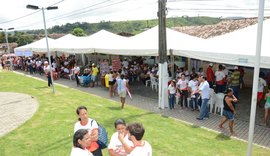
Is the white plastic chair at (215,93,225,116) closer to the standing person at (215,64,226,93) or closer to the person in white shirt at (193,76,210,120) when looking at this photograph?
the person in white shirt at (193,76,210,120)

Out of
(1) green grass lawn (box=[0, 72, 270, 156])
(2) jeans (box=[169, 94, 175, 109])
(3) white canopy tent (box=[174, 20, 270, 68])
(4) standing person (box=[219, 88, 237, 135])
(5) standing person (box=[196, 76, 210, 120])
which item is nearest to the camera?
(1) green grass lawn (box=[0, 72, 270, 156])

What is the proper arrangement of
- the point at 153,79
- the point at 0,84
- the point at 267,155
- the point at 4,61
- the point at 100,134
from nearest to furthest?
the point at 100,134, the point at 267,155, the point at 153,79, the point at 0,84, the point at 4,61

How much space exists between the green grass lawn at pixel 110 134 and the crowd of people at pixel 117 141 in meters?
2.61

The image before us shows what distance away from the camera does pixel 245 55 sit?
28.3 ft

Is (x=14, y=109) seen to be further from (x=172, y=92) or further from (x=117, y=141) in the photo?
(x=117, y=141)

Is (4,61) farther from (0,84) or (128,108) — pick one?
(128,108)

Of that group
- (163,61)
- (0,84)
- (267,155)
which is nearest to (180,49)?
(163,61)

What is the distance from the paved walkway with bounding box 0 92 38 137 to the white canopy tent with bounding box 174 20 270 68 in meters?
6.92

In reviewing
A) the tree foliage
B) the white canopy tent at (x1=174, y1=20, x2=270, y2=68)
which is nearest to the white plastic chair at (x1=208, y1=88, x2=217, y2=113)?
the white canopy tent at (x1=174, y1=20, x2=270, y2=68)

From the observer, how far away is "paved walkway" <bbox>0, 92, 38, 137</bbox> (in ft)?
31.9

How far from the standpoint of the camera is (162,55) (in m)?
11.2

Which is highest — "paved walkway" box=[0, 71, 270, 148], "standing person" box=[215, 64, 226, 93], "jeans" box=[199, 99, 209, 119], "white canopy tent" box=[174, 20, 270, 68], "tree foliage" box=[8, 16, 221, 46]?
"tree foliage" box=[8, 16, 221, 46]

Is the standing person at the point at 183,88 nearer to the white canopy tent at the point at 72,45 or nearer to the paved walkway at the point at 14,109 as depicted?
the paved walkway at the point at 14,109

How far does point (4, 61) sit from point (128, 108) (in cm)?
2361
